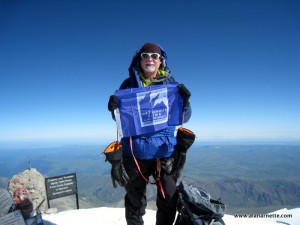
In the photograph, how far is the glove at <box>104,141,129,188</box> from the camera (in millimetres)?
3242

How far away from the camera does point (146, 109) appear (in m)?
3.69

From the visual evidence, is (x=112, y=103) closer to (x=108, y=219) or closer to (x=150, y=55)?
(x=150, y=55)

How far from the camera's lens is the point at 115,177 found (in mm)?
3385

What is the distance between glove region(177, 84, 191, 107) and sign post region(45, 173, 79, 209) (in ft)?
21.4

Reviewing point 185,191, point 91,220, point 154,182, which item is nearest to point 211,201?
point 185,191

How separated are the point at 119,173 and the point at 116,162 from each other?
0.20 meters

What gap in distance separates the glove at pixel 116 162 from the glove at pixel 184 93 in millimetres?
1265

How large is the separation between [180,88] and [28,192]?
26.1 feet

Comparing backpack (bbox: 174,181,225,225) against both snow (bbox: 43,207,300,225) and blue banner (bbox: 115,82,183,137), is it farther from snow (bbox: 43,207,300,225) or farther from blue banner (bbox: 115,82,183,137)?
snow (bbox: 43,207,300,225)

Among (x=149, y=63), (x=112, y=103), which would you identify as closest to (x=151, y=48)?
(x=149, y=63)

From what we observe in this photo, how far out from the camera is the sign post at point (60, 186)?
8070 mm

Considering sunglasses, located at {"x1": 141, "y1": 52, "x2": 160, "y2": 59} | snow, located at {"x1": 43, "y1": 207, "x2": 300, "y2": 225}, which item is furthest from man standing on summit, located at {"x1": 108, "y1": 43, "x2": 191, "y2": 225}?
snow, located at {"x1": 43, "y1": 207, "x2": 300, "y2": 225}

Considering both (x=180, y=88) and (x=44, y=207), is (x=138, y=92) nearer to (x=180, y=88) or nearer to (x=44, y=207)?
(x=180, y=88)

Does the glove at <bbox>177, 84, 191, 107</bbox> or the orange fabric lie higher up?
the glove at <bbox>177, 84, 191, 107</bbox>
